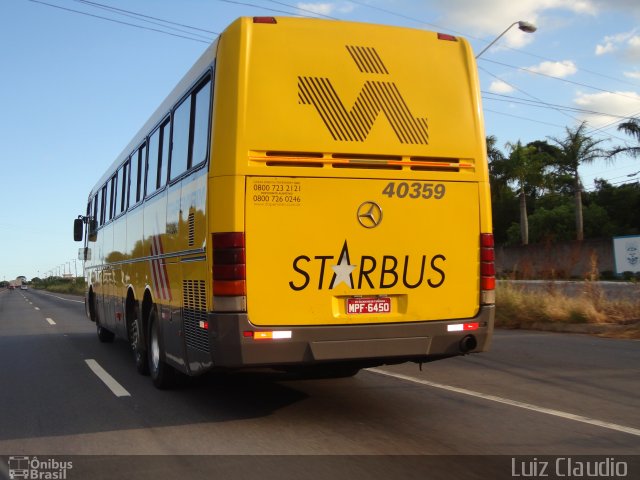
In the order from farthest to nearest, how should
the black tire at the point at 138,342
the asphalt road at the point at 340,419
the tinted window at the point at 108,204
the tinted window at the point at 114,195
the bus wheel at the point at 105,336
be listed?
the bus wheel at the point at 105,336
the tinted window at the point at 108,204
the tinted window at the point at 114,195
the black tire at the point at 138,342
the asphalt road at the point at 340,419

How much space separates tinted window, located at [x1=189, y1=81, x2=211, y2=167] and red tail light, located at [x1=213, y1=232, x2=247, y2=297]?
35.3 inches

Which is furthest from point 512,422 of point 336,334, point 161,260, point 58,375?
point 58,375

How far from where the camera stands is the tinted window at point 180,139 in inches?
281

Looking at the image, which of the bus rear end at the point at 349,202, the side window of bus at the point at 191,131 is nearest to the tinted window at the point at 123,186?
the side window of bus at the point at 191,131

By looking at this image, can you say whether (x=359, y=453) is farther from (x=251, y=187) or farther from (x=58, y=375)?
(x=58, y=375)

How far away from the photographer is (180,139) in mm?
7469

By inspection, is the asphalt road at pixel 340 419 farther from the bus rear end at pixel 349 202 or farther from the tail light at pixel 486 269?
the tail light at pixel 486 269

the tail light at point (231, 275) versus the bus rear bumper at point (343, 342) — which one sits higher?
the tail light at point (231, 275)

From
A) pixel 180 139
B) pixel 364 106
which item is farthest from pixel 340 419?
pixel 180 139

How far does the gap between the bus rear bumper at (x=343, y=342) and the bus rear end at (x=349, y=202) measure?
11 mm

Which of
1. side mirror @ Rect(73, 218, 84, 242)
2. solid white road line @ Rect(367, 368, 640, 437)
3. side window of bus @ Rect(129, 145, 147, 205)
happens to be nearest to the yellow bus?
solid white road line @ Rect(367, 368, 640, 437)

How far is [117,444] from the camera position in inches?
228

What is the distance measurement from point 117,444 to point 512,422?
11.4 feet

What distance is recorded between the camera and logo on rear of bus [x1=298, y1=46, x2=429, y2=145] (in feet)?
20.2
